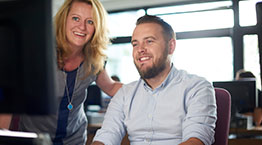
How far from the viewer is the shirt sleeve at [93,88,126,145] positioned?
1464 mm

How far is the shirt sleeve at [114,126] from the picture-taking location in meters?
1.46

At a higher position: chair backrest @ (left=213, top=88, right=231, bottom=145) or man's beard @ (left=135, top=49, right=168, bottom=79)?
man's beard @ (left=135, top=49, right=168, bottom=79)

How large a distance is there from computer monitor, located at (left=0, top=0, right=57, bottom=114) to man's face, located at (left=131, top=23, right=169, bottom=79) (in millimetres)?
1011

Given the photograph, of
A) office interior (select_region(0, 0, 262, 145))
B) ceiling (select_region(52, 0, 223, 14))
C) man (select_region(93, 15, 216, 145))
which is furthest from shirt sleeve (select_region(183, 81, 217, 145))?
ceiling (select_region(52, 0, 223, 14))

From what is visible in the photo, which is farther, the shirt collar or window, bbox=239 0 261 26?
window, bbox=239 0 261 26

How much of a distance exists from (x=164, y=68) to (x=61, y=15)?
25.5 inches

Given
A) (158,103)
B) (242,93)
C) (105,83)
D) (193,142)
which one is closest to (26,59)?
(193,142)

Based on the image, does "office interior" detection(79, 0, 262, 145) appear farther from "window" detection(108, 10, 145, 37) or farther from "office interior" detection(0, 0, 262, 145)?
"window" detection(108, 10, 145, 37)

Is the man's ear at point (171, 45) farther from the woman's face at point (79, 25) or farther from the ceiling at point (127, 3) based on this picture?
the ceiling at point (127, 3)

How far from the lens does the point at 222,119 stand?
1434mm

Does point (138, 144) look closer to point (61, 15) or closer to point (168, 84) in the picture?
point (168, 84)

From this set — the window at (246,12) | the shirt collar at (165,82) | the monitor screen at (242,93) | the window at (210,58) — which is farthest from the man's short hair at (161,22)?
the window at (246,12)

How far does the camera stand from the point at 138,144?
57.9 inches

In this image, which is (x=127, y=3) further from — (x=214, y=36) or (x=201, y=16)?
(x=214, y=36)
